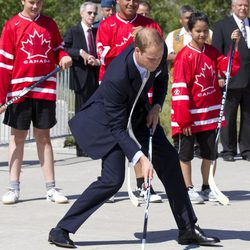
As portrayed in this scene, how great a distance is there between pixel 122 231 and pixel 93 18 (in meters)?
5.22

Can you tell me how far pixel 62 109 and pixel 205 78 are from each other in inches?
202

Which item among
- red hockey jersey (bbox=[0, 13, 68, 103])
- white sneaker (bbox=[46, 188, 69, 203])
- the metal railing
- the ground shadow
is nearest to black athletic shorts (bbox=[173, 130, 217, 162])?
white sneaker (bbox=[46, 188, 69, 203])

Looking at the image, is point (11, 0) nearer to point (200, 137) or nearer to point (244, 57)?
point (244, 57)

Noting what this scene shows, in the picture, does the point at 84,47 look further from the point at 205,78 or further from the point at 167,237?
the point at 167,237

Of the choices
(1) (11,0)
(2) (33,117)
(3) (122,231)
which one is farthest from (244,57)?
(1) (11,0)

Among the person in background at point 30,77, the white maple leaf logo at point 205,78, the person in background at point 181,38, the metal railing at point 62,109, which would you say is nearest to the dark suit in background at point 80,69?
the person in background at point 181,38

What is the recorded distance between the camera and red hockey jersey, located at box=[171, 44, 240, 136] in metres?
9.07

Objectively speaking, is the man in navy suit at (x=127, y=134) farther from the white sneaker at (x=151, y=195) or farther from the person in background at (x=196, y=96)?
the white sneaker at (x=151, y=195)

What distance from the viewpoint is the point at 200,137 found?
9.37 metres

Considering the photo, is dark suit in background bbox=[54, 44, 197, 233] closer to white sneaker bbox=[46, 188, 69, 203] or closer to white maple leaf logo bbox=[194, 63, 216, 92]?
white maple leaf logo bbox=[194, 63, 216, 92]

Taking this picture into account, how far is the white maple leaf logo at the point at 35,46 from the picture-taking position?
8.95 m

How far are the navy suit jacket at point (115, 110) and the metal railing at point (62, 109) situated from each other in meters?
6.39

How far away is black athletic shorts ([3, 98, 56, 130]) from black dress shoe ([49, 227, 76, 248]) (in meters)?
2.00

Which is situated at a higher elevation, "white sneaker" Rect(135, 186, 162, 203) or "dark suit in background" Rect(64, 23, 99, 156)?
"dark suit in background" Rect(64, 23, 99, 156)
